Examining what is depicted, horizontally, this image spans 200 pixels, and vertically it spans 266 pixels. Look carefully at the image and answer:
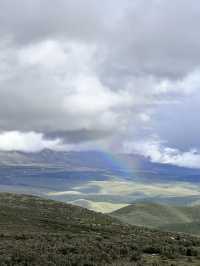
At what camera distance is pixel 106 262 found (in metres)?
26.0

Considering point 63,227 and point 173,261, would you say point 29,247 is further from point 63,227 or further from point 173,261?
point 63,227

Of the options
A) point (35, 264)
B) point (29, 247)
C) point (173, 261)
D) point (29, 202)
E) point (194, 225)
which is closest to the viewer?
point (35, 264)

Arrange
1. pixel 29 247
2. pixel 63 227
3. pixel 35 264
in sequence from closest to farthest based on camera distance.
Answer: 1. pixel 35 264
2. pixel 29 247
3. pixel 63 227

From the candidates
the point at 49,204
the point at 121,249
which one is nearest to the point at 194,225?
the point at 49,204

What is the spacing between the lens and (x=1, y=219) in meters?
63.3

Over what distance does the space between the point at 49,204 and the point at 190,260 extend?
252ft

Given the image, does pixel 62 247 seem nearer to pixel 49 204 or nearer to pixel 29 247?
pixel 29 247

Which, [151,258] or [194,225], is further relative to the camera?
[194,225]

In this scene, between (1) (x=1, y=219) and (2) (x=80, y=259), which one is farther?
(1) (x=1, y=219)

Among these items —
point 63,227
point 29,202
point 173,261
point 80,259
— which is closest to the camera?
point 80,259

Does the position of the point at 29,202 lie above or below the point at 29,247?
above

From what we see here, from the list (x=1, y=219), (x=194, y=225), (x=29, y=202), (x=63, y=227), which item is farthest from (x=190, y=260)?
(x=194, y=225)

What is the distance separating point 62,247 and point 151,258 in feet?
19.3

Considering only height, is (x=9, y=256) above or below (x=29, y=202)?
below
